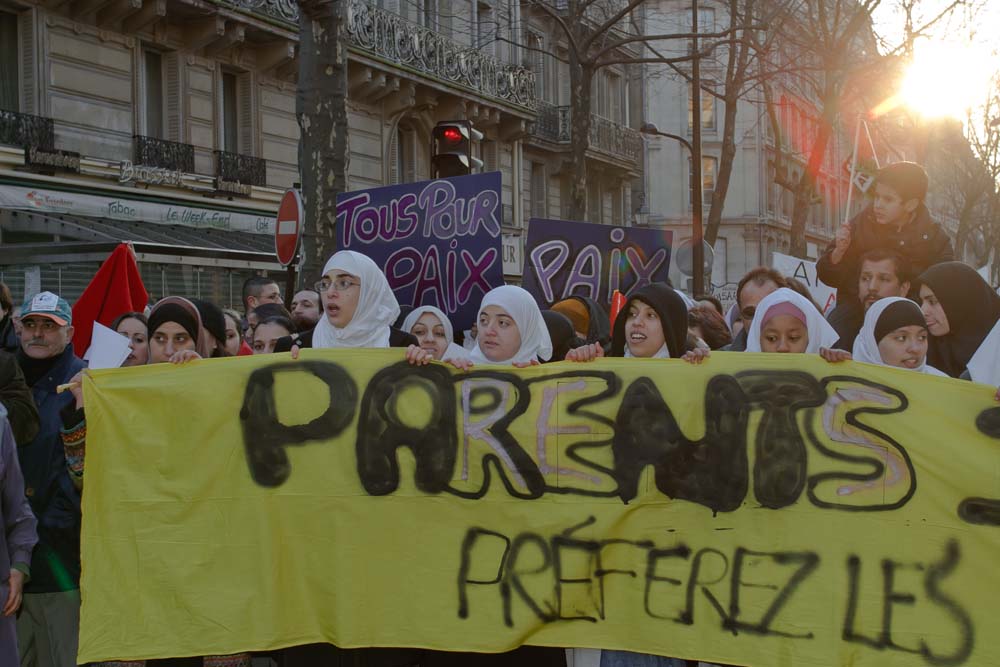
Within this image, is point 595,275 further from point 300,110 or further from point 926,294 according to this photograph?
point 926,294

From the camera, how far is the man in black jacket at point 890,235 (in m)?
6.01

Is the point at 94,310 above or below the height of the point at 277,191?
below

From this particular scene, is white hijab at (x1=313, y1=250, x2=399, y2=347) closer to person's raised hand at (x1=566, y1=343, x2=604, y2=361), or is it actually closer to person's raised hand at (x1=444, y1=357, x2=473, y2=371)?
person's raised hand at (x1=444, y1=357, x2=473, y2=371)

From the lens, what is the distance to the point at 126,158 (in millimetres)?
17406

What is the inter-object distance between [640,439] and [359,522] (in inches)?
42.5

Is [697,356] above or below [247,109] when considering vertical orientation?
below

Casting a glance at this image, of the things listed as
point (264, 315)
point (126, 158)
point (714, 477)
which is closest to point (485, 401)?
point (714, 477)

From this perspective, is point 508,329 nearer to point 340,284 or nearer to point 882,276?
point 340,284

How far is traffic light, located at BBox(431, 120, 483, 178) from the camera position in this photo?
35.0ft

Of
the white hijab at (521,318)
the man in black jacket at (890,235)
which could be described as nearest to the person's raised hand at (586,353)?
Result: the white hijab at (521,318)

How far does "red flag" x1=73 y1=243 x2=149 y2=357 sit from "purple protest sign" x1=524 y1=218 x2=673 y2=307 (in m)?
2.67

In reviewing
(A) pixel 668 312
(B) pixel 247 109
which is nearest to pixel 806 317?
(A) pixel 668 312

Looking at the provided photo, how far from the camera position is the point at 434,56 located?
960 inches

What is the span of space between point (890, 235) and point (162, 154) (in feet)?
45.3
